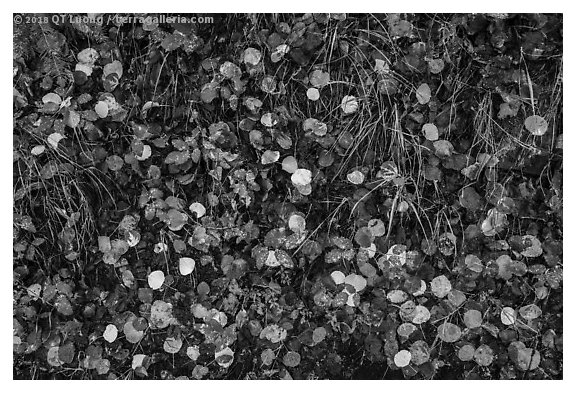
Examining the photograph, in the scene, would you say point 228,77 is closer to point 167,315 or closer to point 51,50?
point 51,50

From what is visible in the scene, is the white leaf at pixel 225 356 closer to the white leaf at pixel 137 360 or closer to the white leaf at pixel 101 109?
the white leaf at pixel 137 360

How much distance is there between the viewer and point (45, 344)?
1504 mm

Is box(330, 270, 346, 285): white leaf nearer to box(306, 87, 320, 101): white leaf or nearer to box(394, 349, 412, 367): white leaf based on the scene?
box(394, 349, 412, 367): white leaf

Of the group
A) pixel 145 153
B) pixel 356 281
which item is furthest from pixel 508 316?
pixel 145 153

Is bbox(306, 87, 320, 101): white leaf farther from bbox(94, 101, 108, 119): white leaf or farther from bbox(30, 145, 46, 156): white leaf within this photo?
bbox(30, 145, 46, 156): white leaf

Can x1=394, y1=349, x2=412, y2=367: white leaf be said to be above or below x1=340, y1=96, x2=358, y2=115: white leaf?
below

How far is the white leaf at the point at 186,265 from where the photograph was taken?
1488 mm

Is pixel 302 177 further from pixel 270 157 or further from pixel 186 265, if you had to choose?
pixel 186 265

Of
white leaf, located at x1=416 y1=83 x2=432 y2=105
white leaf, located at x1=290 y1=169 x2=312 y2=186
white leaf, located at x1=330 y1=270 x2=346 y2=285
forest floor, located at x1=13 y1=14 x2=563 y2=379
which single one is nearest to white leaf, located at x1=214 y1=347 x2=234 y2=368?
forest floor, located at x1=13 y1=14 x2=563 y2=379

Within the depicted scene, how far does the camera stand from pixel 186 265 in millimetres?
1489

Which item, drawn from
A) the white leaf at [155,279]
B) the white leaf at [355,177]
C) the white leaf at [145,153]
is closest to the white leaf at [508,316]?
the white leaf at [355,177]

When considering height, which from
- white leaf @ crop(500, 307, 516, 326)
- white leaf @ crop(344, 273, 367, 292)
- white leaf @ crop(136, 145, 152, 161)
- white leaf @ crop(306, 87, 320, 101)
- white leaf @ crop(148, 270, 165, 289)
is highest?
white leaf @ crop(306, 87, 320, 101)

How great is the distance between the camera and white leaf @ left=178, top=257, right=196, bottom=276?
4.88ft

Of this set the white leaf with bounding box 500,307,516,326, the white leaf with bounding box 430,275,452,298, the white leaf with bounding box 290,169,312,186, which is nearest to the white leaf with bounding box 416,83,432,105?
the white leaf with bounding box 290,169,312,186
